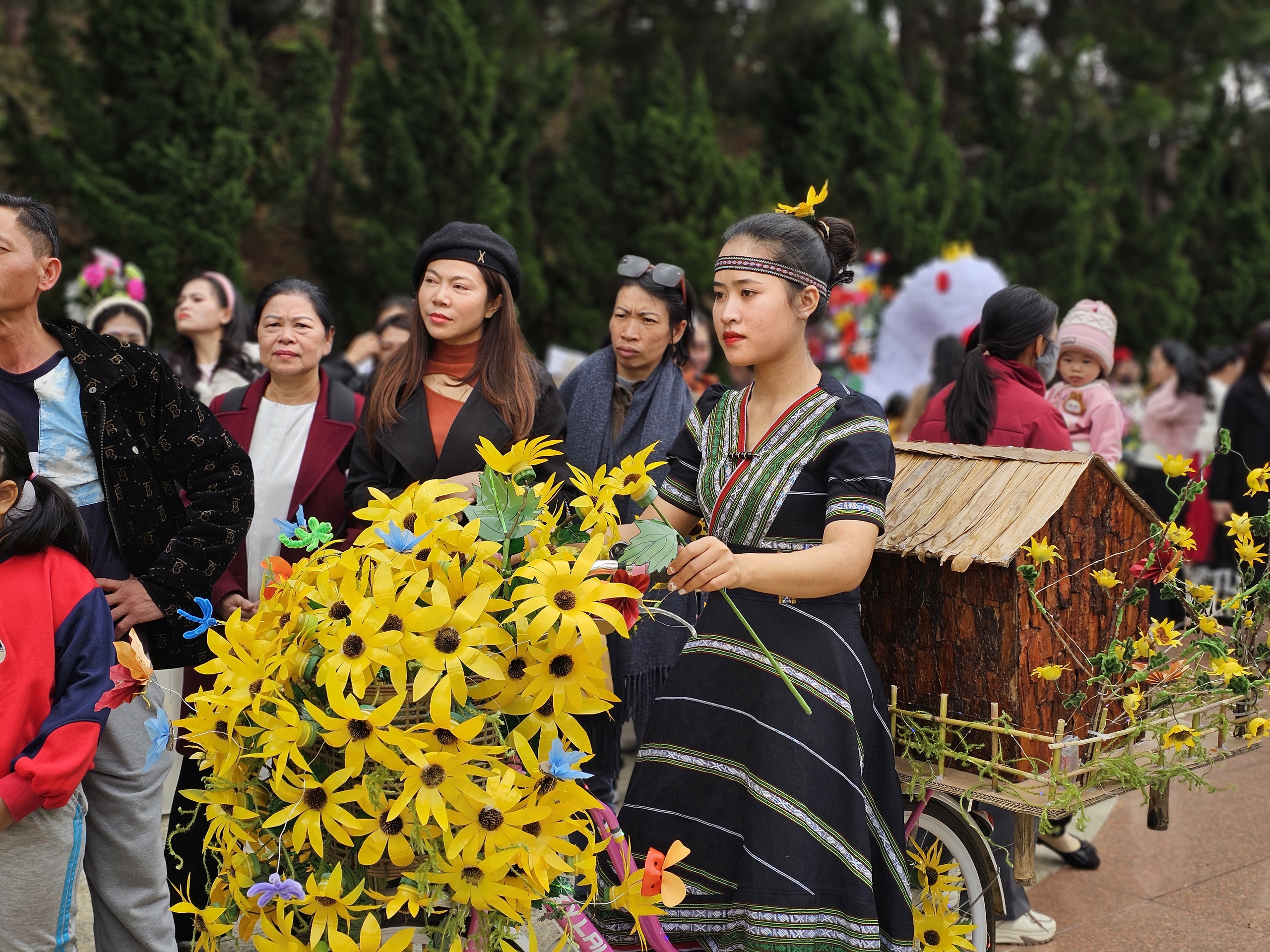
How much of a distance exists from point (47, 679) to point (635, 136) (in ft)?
34.2

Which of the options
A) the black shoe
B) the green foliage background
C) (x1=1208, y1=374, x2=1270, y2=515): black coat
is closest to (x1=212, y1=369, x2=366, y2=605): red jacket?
the black shoe

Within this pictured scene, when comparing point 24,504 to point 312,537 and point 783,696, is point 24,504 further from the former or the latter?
point 783,696

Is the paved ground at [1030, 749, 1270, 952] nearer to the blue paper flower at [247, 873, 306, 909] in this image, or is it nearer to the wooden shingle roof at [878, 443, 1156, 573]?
the wooden shingle roof at [878, 443, 1156, 573]

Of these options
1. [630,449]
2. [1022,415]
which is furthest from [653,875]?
[1022,415]

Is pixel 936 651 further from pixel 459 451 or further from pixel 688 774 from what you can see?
pixel 459 451

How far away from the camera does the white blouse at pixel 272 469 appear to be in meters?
3.32

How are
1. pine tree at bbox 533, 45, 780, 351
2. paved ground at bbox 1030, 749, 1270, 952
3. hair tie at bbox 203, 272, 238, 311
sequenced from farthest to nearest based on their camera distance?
pine tree at bbox 533, 45, 780, 351 < hair tie at bbox 203, 272, 238, 311 < paved ground at bbox 1030, 749, 1270, 952

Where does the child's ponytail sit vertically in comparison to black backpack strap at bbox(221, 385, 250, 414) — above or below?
below

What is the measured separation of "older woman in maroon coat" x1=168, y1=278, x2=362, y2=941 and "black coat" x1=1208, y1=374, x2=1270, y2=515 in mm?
4853

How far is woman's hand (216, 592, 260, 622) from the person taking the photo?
3008 mm

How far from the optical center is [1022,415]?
3346 mm

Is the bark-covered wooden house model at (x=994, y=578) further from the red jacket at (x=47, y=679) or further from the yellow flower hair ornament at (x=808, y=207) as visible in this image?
the red jacket at (x=47, y=679)

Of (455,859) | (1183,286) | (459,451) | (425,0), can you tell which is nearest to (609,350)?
(459,451)

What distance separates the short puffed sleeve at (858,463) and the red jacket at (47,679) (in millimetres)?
1378
